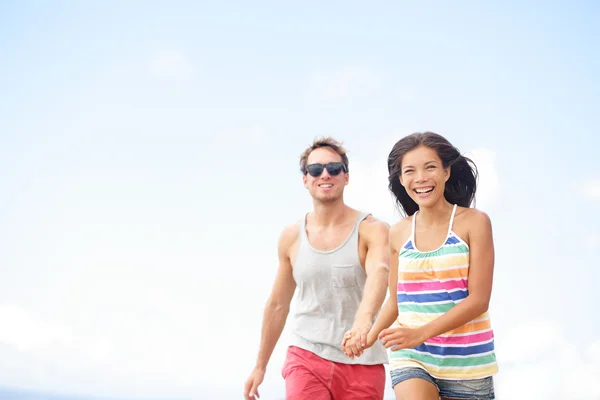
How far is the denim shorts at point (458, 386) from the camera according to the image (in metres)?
5.73

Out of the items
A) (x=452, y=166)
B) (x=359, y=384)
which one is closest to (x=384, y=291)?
(x=359, y=384)

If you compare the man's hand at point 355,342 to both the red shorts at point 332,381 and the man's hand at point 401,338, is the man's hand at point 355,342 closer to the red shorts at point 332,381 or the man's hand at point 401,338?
the man's hand at point 401,338

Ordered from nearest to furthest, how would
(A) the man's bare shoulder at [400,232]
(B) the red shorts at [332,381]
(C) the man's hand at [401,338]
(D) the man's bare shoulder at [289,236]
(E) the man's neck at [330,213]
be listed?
(C) the man's hand at [401,338], (A) the man's bare shoulder at [400,232], (B) the red shorts at [332,381], (E) the man's neck at [330,213], (D) the man's bare shoulder at [289,236]

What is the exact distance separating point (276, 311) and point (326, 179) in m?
1.45

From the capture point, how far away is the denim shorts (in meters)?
5.73

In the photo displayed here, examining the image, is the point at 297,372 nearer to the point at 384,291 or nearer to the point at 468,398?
the point at 384,291

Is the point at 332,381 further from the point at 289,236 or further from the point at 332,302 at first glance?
the point at 289,236

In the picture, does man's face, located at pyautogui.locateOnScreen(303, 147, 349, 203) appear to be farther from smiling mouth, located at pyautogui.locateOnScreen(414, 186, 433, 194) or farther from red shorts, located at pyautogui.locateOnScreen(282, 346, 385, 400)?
smiling mouth, located at pyautogui.locateOnScreen(414, 186, 433, 194)

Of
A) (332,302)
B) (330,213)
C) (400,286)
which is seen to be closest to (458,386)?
(400,286)

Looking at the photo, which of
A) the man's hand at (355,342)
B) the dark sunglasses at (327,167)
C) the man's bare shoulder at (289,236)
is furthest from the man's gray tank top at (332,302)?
the man's hand at (355,342)

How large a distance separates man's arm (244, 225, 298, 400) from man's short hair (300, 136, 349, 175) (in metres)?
0.66

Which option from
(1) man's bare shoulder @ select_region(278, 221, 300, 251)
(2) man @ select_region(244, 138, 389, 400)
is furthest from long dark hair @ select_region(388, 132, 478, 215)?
(1) man's bare shoulder @ select_region(278, 221, 300, 251)

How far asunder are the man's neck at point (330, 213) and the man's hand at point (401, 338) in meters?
2.36

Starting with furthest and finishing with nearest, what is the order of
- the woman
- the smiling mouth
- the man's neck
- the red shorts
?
the man's neck → the red shorts → the smiling mouth → the woman
